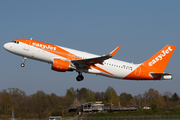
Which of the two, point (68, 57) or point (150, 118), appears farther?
point (150, 118)

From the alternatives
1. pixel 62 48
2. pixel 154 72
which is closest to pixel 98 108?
pixel 154 72

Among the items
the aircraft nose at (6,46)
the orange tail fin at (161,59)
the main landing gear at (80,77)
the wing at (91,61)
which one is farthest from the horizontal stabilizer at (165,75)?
the aircraft nose at (6,46)

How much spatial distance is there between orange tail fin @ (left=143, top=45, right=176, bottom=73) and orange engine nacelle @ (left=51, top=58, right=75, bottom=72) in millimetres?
12606

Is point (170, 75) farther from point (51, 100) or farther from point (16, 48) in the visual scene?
point (51, 100)

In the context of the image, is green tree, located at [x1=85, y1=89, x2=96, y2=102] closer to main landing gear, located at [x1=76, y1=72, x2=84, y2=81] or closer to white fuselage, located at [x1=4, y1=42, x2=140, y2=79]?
main landing gear, located at [x1=76, y1=72, x2=84, y2=81]


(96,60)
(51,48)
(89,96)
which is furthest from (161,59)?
(89,96)

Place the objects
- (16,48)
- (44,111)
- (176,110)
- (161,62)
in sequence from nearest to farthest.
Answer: (16,48)
(161,62)
(44,111)
(176,110)

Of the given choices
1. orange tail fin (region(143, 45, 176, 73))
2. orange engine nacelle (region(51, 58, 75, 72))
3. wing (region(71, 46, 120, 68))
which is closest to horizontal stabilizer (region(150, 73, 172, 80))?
orange tail fin (region(143, 45, 176, 73))

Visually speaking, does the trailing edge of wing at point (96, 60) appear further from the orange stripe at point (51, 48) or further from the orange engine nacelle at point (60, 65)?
the orange stripe at point (51, 48)

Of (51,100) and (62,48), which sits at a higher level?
(62,48)

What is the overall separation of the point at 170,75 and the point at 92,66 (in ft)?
38.7

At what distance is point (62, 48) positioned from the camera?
34.4 metres

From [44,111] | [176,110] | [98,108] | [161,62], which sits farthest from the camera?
[98,108]

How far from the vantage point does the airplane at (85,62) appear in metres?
33.5
